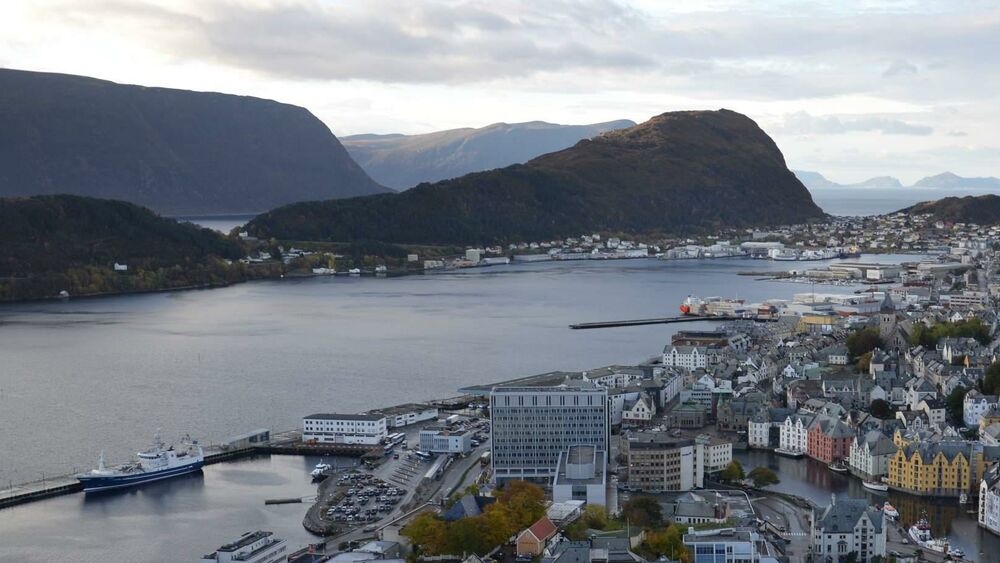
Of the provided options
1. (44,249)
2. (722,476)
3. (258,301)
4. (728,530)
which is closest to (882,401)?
(722,476)

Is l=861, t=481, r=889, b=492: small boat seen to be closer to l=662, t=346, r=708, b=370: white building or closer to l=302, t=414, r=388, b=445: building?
l=302, t=414, r=388, b=445: building

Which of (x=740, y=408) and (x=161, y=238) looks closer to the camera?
(x=740, y=408)

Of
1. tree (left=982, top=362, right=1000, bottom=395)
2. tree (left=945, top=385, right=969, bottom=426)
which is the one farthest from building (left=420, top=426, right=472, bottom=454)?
tree (left=982, top=362, right=1000, bottom=395)

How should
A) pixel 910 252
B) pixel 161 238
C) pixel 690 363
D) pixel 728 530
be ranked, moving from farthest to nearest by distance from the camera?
pixel 910 252 < pixel 161 238 < pixel 690 363 < pixel 728 530

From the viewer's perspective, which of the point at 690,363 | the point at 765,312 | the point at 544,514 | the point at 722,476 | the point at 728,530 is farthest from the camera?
the point at 765,312

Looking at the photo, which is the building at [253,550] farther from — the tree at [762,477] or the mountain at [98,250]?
the mountain at [98,250]

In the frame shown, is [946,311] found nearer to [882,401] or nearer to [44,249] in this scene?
[882,401]

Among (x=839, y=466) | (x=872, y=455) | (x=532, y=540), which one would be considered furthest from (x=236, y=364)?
(x=532, y=540)
